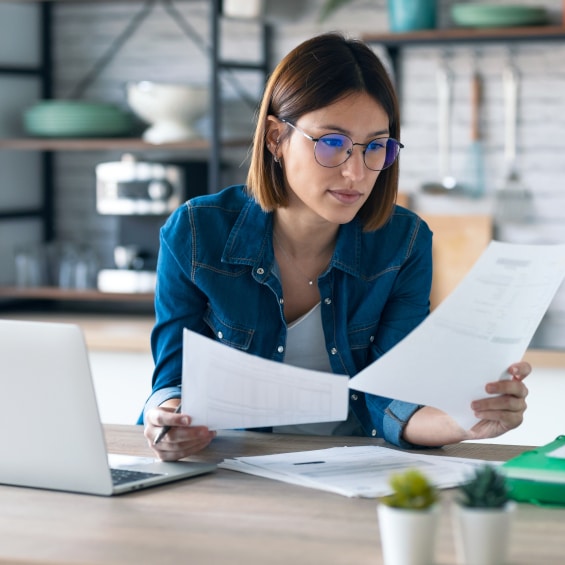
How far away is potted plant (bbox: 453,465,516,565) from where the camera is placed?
1073 millimetres

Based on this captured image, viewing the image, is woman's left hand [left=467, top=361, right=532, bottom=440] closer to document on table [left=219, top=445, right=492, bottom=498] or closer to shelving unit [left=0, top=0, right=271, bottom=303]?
document on table [left=219, top=445, right=492, bottom=498]

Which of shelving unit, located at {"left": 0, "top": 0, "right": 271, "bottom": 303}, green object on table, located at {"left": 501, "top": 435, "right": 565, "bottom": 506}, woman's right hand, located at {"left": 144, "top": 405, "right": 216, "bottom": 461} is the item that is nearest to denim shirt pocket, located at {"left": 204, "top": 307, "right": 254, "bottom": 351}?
woman's right hand, located at {"left": 144, "top": 405, "right": 216, "bottom": 461}

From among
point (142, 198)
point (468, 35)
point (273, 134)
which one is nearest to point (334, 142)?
point (273, 134)

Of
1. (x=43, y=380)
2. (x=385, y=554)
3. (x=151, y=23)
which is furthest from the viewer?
(x=151, y=23)

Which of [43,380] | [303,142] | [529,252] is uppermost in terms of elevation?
[303,142]

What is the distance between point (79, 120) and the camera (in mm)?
Result: 3615

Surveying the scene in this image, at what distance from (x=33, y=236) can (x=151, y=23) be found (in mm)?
889

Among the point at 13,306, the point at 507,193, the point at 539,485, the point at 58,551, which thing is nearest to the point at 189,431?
the point at 58,551

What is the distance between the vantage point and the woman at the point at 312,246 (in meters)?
1.83

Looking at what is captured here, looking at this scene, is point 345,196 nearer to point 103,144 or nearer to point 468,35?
point 468,35

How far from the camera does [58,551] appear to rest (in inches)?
48.1

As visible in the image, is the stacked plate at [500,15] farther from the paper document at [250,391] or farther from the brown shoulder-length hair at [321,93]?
the paper document at [250,391]

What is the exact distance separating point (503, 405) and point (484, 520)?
56 cm

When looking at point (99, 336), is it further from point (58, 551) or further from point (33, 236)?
point (58, 551)
